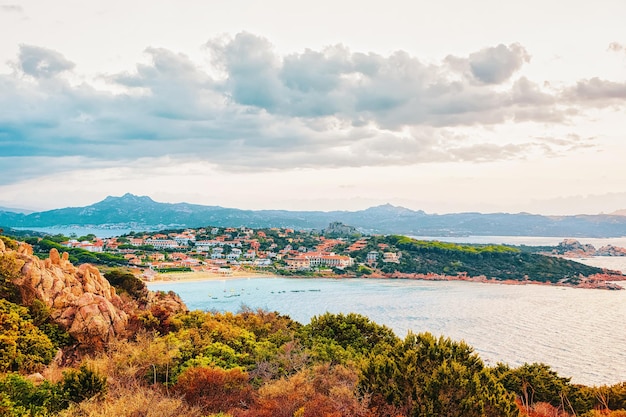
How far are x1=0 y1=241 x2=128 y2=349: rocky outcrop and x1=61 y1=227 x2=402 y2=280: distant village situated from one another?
42.9 meters

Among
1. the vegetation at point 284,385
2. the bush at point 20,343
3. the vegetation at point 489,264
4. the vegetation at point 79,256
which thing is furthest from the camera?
the vegetation at point 489,264

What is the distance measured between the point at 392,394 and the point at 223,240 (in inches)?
3614

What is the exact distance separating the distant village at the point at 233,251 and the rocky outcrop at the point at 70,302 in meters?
42.9

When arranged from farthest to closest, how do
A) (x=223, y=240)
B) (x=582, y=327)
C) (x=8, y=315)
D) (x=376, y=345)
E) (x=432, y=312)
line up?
1. (x=223, y=240)
2. (x=432, y=312)
3. (x=582, y=327)
4. (x=376, y=345)
5. (x=8, y=315)

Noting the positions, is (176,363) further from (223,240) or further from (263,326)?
(223,240)

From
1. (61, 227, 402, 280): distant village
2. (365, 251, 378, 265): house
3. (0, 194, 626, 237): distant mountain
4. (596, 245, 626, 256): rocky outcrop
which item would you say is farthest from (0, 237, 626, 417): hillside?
(0, 194, 626, 237): distant mountain

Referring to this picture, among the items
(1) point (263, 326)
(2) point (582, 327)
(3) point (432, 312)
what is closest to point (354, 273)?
(3) point (432, 312)

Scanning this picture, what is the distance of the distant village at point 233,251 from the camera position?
71.9m

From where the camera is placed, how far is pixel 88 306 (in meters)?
15.4

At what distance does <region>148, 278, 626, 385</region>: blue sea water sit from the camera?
29.7m

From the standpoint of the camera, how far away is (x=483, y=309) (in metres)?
46.6

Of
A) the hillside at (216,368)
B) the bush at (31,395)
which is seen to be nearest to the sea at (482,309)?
the hillside at (216,368)

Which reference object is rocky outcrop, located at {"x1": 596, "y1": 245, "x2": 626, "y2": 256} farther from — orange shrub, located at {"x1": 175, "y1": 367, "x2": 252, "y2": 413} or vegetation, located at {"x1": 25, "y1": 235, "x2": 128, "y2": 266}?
orange shrub, located at {"x1": 175, "y1": 367, "x2": 252, "y2": 413}

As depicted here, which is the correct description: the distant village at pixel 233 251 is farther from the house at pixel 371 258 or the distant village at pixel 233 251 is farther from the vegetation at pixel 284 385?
the vegetation at pixel 284 385
